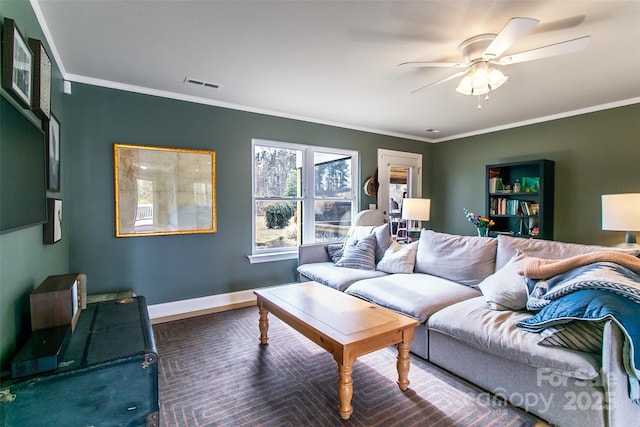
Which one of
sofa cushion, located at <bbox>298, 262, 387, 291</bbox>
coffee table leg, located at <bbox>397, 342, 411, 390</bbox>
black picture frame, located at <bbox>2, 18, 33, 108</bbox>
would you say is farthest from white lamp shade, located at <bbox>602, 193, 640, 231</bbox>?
black picture frame, located at <bbox>2, 18, 33, 108</bbox>

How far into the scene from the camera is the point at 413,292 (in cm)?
269

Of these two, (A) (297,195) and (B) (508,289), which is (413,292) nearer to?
(B) (508,289)

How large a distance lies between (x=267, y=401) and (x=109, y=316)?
1067mm

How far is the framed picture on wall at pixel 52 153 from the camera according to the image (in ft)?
6.72

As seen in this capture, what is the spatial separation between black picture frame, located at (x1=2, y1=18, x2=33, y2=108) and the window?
8.35 ft

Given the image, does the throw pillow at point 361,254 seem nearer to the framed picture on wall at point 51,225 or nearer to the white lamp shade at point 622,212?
the white lamp shade at point 622,212

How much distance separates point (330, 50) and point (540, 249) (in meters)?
2.30

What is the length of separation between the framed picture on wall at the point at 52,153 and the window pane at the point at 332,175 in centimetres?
287

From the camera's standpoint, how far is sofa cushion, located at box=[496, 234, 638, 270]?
233 cm

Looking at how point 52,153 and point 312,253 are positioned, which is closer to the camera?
point 52,153

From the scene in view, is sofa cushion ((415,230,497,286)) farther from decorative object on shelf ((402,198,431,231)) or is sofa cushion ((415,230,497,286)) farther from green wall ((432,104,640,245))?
green wall ((432,104,640,245))

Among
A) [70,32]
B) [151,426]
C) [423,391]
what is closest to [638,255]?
[423,391]

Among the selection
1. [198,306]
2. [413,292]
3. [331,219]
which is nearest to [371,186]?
[331,219]

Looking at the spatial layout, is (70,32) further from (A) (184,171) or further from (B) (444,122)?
(B) (444,122)
